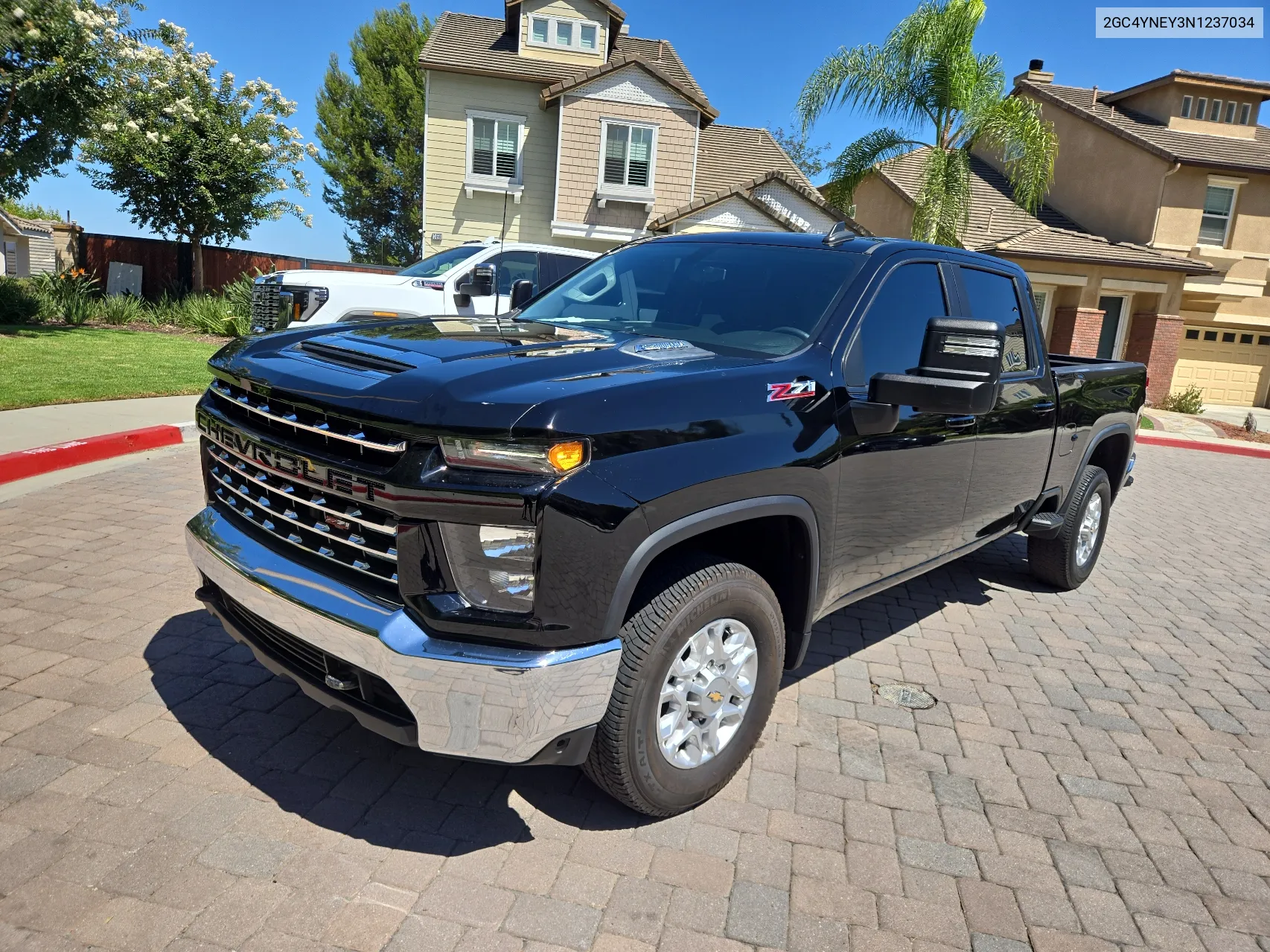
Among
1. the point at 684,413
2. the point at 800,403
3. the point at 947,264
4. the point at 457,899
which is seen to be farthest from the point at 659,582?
the point at 947,264

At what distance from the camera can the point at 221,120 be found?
773 inches

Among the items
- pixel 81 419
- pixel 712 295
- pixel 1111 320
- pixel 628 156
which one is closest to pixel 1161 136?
pixel 1111 320

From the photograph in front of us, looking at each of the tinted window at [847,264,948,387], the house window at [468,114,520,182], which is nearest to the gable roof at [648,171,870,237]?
the house window at [468,114,520,182]

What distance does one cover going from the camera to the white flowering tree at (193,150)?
18.8 m

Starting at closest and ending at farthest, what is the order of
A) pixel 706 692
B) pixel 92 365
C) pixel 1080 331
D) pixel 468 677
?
1. pixel 468 677
2. pixel 706 692
3. pixel 92 365
4. pixel 1080 331

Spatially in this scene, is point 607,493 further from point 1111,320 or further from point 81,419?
point 1111,320

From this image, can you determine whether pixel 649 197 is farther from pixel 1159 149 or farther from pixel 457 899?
pixel 457 899

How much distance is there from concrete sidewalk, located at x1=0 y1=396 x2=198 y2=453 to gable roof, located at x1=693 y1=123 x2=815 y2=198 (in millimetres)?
16598

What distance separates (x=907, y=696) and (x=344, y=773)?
254cm

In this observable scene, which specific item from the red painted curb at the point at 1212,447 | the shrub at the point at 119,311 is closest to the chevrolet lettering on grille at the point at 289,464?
the red painted curb at the point at 1212,447

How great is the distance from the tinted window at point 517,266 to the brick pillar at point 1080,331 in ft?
50.9

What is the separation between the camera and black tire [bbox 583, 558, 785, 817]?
2613 mm

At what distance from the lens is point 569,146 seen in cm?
2131

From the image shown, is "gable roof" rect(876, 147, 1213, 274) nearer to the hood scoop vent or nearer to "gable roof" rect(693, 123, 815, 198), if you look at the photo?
"gable roof" rect(693, 123, 815, 198)
